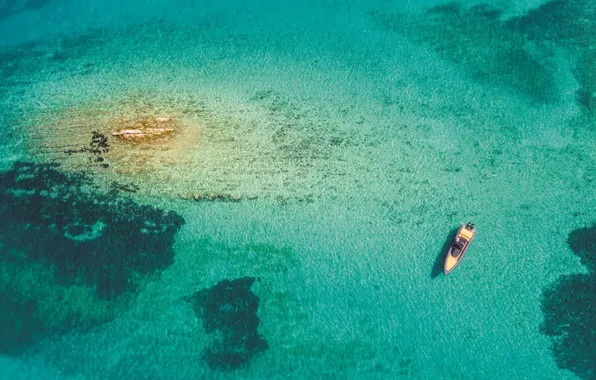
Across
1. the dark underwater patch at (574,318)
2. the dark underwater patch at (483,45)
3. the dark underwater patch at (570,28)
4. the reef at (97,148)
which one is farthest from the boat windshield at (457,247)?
the reef at (97,148)

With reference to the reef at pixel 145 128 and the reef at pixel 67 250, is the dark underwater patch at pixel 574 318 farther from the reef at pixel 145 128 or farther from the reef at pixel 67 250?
the reef at pixel 145 128

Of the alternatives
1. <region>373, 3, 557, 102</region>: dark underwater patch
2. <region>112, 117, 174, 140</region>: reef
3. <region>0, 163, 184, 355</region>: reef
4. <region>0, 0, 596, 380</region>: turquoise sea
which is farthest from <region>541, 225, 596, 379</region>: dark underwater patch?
<region>112, 117, 174, 140</region>: reef

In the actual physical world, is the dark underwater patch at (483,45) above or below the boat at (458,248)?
above

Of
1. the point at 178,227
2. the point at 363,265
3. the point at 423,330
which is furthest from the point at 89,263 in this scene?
the point at 423,330

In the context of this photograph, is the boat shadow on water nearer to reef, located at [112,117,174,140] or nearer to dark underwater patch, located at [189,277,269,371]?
dark underwater patch, located at [189,277,269,371]

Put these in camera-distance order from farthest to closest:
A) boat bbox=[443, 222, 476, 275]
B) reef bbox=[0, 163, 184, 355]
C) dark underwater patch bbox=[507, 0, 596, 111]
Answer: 1. dark underwater patch bbox=[507, 0, 596, 111]
2. reef bbox=[0, 163, 184, 355]
3. boat bbox=[443, 222, 476, 275]

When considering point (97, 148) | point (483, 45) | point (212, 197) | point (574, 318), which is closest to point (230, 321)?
point (212, 197)
